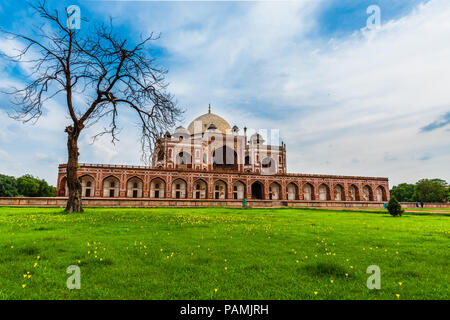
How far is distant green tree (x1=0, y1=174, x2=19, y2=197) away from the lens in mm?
49844

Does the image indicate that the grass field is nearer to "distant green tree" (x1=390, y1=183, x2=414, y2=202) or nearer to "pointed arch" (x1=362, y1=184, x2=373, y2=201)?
"pointed arch" (x1=362, y1=184, x2=373, y2=201)

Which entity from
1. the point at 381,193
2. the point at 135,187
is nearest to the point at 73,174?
the point at 135,187

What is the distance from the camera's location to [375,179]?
4906 cm

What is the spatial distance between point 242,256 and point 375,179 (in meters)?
53.9

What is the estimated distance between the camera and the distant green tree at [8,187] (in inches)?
1962

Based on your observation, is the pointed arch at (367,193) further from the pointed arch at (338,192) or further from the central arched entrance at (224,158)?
the central arched entrance at (224,158)

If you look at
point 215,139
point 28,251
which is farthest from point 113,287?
point 215,139

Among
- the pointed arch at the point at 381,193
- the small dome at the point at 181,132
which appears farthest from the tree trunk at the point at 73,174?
the pointed arch at the point at 381,193

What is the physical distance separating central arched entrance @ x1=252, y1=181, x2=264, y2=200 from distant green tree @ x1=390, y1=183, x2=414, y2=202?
157ft

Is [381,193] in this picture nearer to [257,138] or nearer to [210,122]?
[257,138]

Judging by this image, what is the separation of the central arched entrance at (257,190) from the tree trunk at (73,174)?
1394 inches

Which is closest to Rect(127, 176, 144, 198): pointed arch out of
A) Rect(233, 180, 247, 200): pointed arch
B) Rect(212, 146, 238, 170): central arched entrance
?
Rect(233, 180, 247, 200): pointed arch

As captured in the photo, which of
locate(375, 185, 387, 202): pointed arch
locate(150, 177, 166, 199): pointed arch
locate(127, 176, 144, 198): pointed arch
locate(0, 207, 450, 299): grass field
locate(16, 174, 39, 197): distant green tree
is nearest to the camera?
locate(0, 207, 450, 299): grass field
